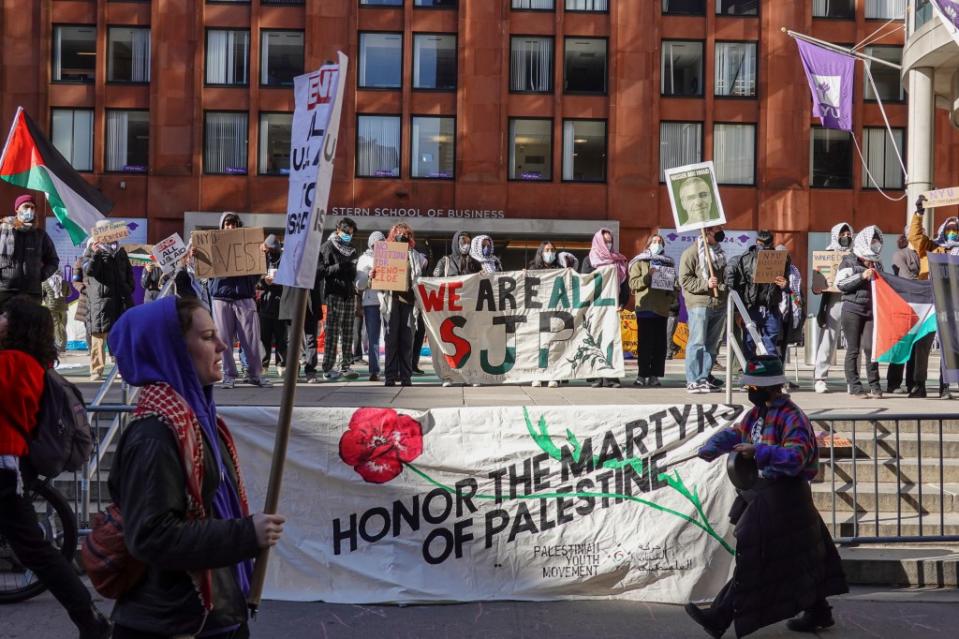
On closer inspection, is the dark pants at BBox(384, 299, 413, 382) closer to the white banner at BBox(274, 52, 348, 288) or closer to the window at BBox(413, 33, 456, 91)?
the white banner at BBox(274, 52, 348, 288)

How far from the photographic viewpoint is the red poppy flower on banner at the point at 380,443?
681 centimetres

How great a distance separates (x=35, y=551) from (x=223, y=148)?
1351 inches

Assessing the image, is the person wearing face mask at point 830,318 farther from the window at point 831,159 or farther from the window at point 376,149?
the window at point 831,159

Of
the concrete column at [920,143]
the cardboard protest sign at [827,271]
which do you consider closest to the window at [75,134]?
the concrete column at [920,143]

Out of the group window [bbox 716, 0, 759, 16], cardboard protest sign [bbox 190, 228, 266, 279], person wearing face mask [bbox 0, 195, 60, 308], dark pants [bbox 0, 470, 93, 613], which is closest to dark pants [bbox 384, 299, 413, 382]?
cardboard protest sign [bbox 190, 228, 266, 279]

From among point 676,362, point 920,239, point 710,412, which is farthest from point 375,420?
point 676,362

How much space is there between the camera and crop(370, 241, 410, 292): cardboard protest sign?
13.5m

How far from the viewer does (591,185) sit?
38.4m

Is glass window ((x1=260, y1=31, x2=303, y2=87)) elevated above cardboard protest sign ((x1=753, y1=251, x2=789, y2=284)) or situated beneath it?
elevated above

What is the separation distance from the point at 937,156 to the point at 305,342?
96.2 feet

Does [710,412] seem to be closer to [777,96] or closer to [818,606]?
[818,606]

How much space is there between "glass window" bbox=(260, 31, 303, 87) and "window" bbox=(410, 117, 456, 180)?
4767 mm

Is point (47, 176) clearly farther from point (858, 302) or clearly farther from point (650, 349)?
point (858, 302)

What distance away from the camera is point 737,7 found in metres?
39.5
